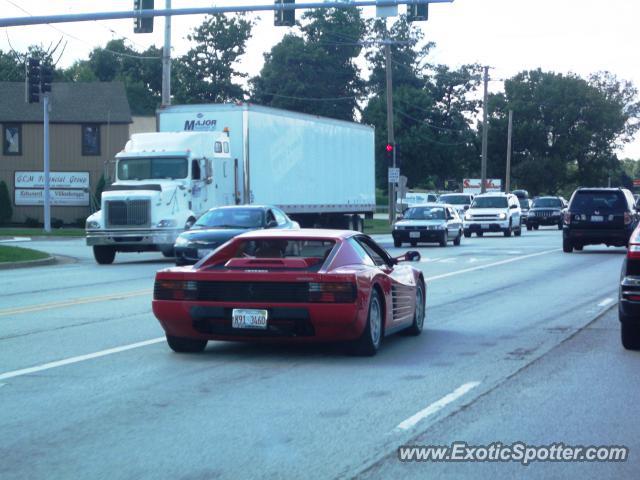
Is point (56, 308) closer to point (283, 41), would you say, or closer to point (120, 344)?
point (120, 344)

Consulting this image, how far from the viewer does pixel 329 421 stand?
27.6 feet

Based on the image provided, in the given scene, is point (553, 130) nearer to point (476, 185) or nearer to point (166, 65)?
point (476, 185)

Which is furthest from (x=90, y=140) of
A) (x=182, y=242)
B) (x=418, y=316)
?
(x=418, y=316)

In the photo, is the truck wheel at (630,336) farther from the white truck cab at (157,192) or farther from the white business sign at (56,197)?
the white business sign at (56,197)

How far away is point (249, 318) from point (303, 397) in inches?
77.2

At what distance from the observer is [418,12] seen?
26016 mm

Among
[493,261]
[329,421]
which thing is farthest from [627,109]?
[329,421]

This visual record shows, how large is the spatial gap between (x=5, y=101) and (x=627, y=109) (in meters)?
67.9

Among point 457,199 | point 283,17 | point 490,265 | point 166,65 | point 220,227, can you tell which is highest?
point 283,17

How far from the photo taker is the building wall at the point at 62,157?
197ft

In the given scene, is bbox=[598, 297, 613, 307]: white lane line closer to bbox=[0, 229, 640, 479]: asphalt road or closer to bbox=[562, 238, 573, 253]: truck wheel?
bbox=[0, 229, 640, 479]: asphalt road

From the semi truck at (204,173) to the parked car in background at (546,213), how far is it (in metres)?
25.8

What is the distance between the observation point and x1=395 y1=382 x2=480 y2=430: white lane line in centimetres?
828

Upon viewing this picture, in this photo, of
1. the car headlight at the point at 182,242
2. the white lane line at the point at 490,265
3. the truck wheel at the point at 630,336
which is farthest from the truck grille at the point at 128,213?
the truck wheel at the point at 630,336
